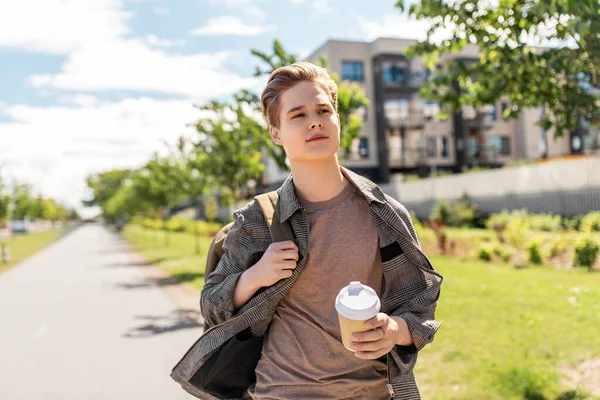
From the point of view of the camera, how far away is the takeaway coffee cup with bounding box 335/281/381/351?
66.6 inches

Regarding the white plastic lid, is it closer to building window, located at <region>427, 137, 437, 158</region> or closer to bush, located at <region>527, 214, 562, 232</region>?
bush, located at <region>527, 214, 562, 232</region>

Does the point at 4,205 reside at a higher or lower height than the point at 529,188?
lower

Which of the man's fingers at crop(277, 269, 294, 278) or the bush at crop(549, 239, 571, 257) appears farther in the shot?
the bush at crop(549, 239, 571, 257)

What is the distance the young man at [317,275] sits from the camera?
2072 mm

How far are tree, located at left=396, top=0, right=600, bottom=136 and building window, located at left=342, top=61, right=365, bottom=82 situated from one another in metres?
36.9

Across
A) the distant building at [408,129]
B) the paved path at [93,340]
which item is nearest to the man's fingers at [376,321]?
the paved path at [93,340]

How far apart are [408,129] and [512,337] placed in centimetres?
3783

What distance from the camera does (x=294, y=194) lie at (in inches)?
86.4

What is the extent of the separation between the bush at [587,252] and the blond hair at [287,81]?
36.2 feet

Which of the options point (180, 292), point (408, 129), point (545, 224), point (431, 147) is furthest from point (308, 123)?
point (431, 147)

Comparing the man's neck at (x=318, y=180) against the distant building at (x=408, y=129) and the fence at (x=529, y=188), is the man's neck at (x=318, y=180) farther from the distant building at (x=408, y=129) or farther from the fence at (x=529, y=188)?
the distant building at (x=408, y=129)

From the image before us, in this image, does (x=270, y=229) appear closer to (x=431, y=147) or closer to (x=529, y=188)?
(x=529, y=188)

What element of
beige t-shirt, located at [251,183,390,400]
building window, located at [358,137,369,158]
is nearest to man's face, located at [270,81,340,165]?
beige t-shirt, located at [251,183,390,400]

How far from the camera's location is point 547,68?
525 cm
